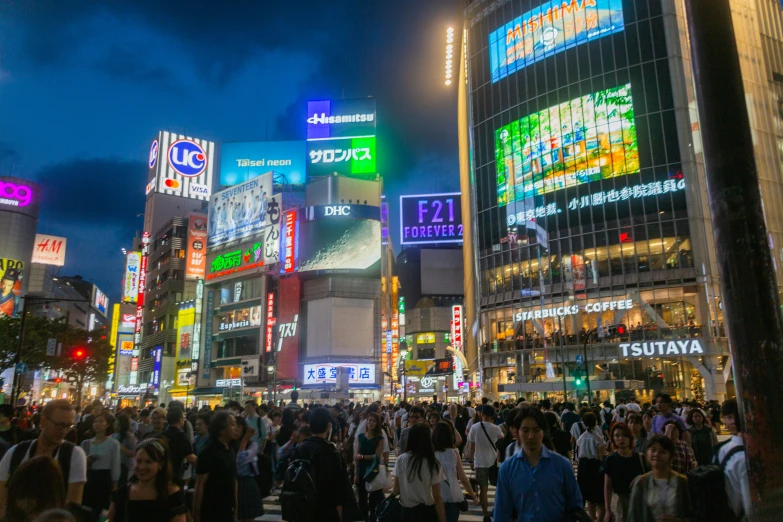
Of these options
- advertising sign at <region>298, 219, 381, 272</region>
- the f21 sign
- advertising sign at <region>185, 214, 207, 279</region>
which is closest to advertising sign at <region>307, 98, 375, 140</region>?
advertising sign at <region>298, 219, 381, 272</region>

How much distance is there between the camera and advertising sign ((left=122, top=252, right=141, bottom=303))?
323 ft

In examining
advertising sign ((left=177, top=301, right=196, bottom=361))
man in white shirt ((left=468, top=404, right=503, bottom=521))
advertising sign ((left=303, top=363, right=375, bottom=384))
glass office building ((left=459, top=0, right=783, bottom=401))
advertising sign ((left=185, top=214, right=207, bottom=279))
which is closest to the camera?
man in white shirt ((left=468, top=404, right=503, bottom=521))

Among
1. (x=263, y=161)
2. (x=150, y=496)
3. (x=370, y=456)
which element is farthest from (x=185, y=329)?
(x=150, y=496)

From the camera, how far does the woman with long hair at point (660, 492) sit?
15.5ft

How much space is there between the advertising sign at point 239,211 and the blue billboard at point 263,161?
6.04 m

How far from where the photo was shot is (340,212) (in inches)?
2389

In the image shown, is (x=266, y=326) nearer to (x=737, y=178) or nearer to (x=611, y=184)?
(x=611, y=184)

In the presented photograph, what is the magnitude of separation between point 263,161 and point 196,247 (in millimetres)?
13485

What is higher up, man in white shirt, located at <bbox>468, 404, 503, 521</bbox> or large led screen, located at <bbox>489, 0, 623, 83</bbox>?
large led screen, located at <bbox>489, 0, 623, 83</bbox>

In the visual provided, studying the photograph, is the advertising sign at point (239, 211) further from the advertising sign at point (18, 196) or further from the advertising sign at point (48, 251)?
the advertising sign at point (48, 251)

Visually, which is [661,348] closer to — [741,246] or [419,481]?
[419,481]

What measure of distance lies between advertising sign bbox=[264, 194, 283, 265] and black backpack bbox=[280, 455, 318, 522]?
56.3m

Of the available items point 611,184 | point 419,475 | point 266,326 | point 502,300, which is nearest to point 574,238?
point 611,184

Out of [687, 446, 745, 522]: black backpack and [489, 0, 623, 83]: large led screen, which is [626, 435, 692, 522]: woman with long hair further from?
[489, 0, 623, 83]: large led screen
